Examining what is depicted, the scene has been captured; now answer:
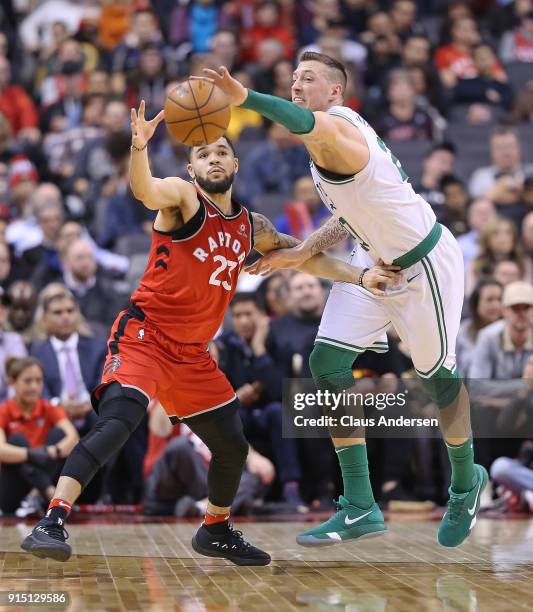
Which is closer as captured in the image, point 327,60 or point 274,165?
point 327,60

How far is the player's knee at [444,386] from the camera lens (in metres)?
6.74

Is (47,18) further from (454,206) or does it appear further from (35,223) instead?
(454,206)

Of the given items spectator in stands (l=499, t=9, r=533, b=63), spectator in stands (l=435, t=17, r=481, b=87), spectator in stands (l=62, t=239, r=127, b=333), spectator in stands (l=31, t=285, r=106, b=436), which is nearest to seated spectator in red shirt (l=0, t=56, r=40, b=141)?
spectator in stands (l=62, t=239, r=127, b=333)

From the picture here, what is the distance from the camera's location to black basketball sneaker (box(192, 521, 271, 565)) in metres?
6.59

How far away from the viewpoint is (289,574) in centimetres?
625

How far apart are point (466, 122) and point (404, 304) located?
959 centimetres

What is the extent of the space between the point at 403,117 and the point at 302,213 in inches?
123

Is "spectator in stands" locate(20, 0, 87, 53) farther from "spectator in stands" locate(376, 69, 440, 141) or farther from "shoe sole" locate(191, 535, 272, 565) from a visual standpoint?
"shoe sole" locate(191, 535, 272, 565)

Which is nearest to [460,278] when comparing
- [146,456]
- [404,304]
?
[404,304]

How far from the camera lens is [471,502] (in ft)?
22.4

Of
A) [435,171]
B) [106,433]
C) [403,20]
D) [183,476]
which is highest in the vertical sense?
[403,20]

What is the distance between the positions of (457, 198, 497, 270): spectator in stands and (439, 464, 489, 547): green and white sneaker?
5.68 meters

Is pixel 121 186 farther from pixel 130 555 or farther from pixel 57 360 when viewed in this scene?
pixel 130 555

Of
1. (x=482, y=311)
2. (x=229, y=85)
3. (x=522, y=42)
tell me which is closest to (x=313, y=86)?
(x=229, y=85)
